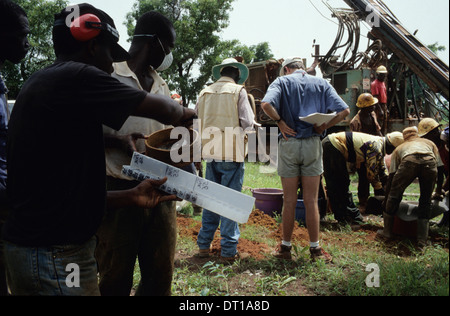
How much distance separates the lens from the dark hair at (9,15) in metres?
2.21

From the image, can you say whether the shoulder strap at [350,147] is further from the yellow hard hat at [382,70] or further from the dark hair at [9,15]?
the yellow hard hat at [382,70]

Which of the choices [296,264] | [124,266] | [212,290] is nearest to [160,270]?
[124,266]

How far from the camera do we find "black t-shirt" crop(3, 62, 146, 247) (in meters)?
1.26

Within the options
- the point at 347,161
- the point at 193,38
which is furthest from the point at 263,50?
the point at 347,161

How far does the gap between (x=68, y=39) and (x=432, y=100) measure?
11.2m

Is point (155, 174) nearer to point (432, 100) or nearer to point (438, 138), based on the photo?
point (438, 138)

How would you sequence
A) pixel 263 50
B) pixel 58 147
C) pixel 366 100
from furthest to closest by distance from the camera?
1. pixel 263 50
2. pixel 366 100
3. pixel 58 147

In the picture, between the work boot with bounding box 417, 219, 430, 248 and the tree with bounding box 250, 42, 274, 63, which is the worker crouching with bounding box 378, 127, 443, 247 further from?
the tree with bounding box 250, 42, 274, 63

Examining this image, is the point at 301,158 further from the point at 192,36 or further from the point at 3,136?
the point at 192,36

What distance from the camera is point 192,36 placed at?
21031mm

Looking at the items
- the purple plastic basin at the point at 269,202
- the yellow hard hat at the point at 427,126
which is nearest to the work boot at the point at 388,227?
the yellow hard hat at the point at 427,126

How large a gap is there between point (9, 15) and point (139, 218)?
156 cm

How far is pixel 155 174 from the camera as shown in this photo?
1.76 meters

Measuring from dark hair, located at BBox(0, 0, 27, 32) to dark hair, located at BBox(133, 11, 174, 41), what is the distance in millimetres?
818
